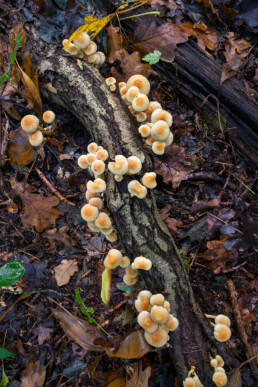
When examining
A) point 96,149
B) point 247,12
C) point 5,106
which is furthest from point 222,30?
point 5,106

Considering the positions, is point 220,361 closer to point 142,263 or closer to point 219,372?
point 219,372

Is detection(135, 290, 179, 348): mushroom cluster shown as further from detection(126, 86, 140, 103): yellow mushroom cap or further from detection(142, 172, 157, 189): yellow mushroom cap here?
detection(126, 86, 140, 103): yellow mushroom cap

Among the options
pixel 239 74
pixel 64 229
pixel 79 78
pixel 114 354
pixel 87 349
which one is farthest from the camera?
pixel 239 74

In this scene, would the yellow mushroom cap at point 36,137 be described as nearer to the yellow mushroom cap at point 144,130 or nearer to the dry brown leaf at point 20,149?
the dry brown leaf at point 20,149

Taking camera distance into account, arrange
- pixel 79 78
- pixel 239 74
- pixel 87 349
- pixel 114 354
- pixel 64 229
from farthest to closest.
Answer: pixel 239 74 → pixel 64 229 → pixel 79 78 → pixel 87 349 → pixel 114 354

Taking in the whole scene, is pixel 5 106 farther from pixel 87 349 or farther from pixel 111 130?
pixel 87 349

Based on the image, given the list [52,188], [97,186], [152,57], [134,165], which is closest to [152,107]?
[134,165]

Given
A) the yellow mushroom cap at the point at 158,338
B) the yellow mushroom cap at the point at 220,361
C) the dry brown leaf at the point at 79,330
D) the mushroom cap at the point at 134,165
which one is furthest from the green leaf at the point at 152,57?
the yellow mushroom cap at the point at 220,361
